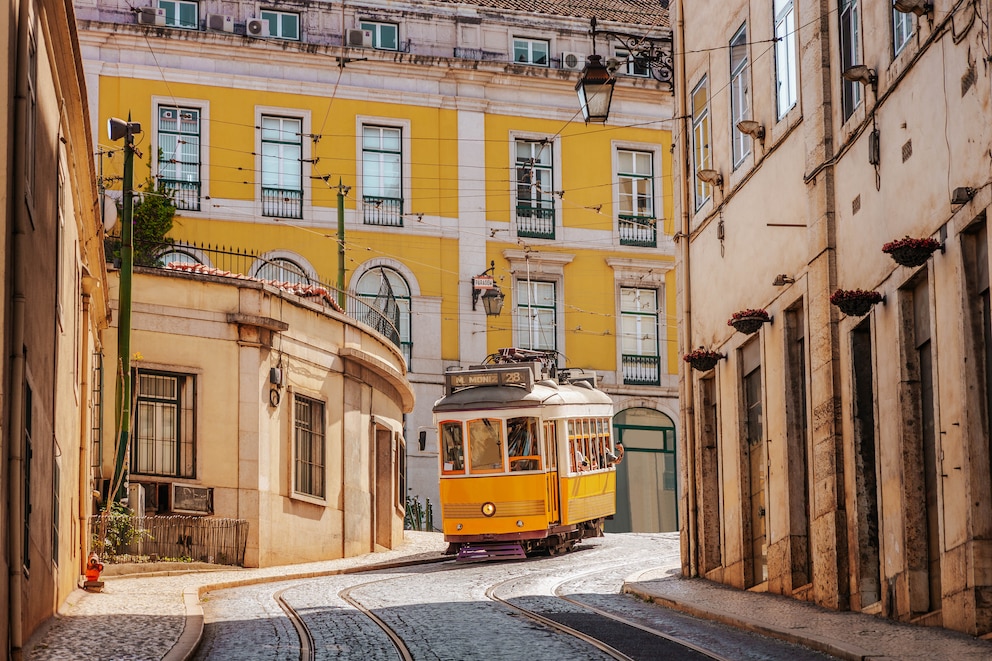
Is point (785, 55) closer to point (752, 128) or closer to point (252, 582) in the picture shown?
point (752, 128)

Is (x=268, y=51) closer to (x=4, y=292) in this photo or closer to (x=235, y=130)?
(x=235, y=130)

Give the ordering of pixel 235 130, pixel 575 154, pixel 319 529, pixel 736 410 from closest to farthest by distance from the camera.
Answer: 1. pixel 736 410
2. pixel 319 529
3. pixel 235 130
4. pixel 575 154

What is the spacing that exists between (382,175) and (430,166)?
1277mm

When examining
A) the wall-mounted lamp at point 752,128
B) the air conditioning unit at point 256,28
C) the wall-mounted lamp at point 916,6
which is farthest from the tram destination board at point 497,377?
the air conditioning unit at point 256,28

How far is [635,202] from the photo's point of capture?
43500 mm

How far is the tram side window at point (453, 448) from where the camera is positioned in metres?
26.9

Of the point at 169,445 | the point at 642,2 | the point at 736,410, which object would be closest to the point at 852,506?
the point at 736,410

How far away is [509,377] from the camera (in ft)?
88.2

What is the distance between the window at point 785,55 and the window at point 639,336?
77.5 feet

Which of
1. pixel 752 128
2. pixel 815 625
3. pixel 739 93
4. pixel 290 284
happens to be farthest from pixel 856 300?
pixel 290 284

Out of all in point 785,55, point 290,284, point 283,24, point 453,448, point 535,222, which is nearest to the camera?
point 785,55

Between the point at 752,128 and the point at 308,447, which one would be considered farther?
the point at 308,447

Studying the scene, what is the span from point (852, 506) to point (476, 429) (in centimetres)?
1114

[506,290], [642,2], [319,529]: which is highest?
[642,2]
